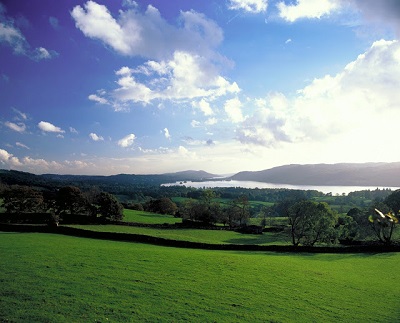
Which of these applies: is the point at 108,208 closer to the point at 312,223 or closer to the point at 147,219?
the point at 147,219

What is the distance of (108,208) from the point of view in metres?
55.8

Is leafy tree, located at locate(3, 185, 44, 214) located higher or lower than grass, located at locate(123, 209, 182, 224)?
higher

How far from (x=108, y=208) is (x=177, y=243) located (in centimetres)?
2611

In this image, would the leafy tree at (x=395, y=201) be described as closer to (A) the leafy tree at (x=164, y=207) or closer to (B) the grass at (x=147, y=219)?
(B) the grass at (x=147, y=219)

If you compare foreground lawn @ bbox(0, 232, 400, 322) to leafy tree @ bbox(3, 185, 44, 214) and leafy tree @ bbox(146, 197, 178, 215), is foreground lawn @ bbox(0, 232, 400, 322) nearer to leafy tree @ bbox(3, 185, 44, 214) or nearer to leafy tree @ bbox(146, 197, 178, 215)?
leafy tree @ bbox(3, 185, 44, 214)

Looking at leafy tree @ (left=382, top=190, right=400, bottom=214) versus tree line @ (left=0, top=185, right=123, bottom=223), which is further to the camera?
leafy tree @ (left=382, top=190, right=400, bottom=214)

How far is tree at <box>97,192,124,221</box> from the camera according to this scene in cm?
5588

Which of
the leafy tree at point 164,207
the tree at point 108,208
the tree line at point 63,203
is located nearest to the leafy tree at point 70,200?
the tree line at point 63,203

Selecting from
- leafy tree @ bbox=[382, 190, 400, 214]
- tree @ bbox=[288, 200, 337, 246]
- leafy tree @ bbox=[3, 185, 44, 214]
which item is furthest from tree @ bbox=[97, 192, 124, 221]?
leafy tree @ bbox=[382, 190, 400, 214]

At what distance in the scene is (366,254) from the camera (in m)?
35.4

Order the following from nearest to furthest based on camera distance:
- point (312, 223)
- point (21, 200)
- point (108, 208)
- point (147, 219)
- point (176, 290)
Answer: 1. point (176, 290)
2. point (312, 223)
3. point (108, 208)
4. point (21, 200)
5. point (147, 219)

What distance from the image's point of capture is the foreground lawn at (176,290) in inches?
472

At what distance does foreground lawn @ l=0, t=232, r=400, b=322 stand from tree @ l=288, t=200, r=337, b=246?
758 inches

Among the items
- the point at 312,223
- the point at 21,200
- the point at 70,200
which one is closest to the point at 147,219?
the point at 70,200
